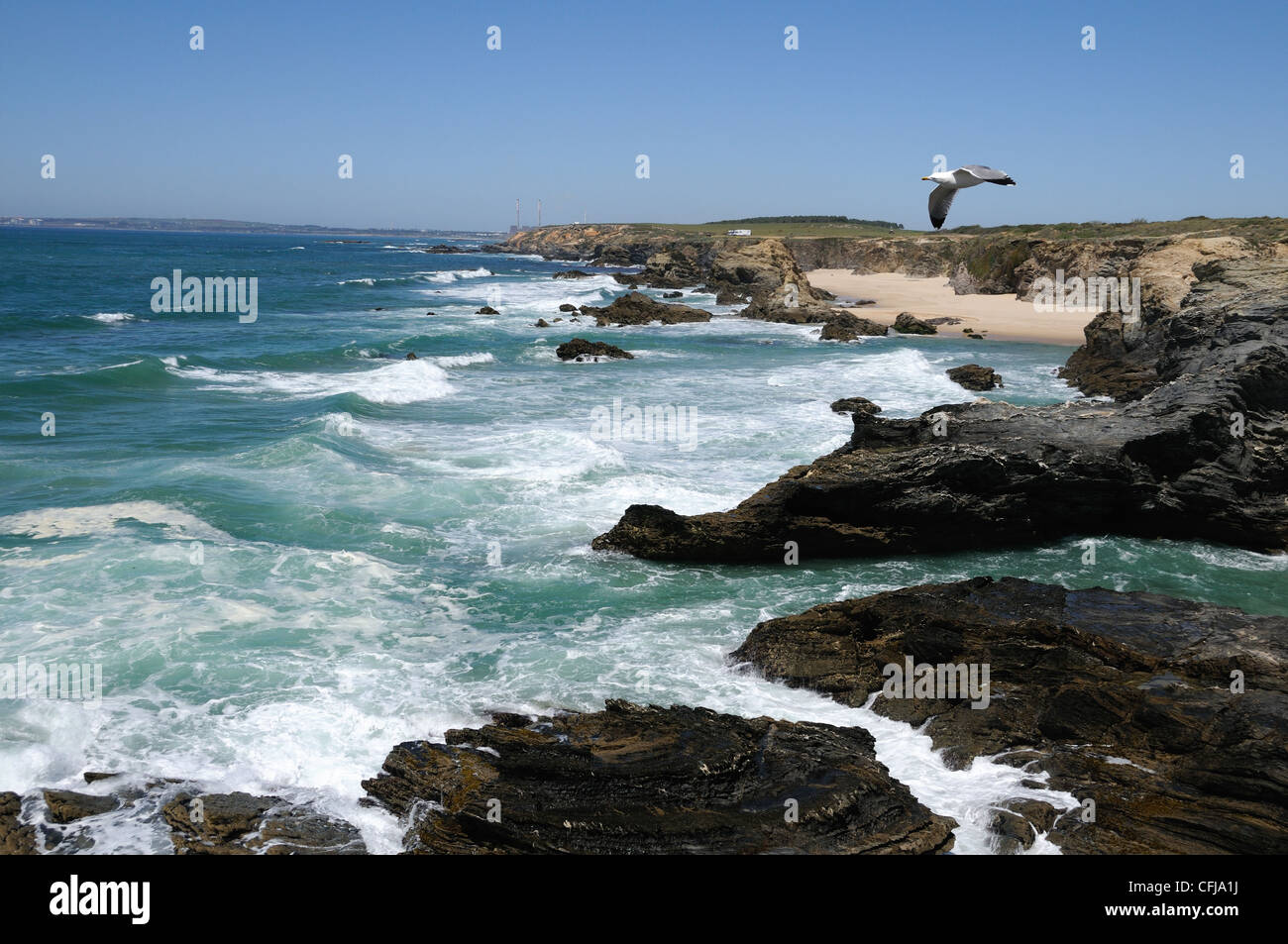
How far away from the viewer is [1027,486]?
15.2m

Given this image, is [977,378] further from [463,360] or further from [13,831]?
[13,831]

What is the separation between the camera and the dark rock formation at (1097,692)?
24.5ft

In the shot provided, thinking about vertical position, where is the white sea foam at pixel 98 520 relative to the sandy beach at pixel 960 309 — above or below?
below

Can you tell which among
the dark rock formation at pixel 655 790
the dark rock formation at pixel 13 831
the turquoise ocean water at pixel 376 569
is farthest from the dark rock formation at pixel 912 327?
the dark rock formation at pixel 13 831

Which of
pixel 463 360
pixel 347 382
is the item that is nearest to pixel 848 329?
pixel 463 360

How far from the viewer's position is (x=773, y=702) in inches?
407

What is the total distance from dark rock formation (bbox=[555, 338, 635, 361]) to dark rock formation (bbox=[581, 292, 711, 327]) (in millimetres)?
11948

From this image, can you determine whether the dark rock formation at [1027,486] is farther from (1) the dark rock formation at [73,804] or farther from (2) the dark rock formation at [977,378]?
(2) the dark rock formation at [977,378]

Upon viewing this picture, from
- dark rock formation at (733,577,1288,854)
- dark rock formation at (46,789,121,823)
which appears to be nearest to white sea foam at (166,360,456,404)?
dark rock formation at (733,577,1288,854)

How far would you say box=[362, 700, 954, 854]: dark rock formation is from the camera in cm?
726

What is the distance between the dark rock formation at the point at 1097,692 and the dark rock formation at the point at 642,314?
133ft

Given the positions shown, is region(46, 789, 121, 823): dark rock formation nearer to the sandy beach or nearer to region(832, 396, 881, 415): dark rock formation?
region(832, 396, 881, 415): dark rock formation

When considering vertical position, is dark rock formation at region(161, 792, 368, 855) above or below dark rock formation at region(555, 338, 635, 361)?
below

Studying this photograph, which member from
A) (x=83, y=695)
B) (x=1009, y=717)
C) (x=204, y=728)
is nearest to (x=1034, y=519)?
(x=1009, y=717)
